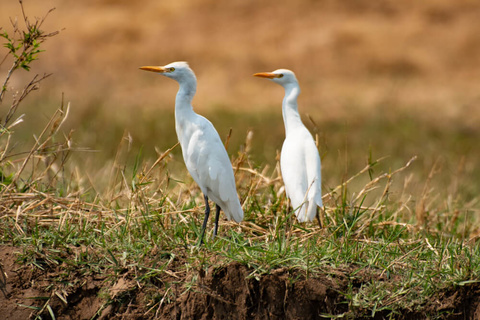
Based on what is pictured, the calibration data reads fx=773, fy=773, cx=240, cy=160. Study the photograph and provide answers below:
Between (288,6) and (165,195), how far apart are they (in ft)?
50.6

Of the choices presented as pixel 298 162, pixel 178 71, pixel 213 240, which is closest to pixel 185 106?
pixel 178 71

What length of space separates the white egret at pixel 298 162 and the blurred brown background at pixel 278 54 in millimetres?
7730

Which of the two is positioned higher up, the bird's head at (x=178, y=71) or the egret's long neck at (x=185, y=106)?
the bird's head at (x=178, y=71)

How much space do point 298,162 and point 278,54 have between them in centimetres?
1343

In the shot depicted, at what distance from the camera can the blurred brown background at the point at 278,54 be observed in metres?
13.6

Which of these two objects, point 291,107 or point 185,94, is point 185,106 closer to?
point 185,94

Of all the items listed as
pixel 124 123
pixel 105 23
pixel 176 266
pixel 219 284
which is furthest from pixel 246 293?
pixel 105 23

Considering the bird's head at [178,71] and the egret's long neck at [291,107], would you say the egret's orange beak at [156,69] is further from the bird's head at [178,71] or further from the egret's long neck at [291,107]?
the egret's long neck at [291,107]

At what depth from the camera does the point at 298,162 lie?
162 inches

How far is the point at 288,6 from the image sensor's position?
18.9 m

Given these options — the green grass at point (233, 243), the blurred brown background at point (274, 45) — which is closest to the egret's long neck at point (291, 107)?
the green grass at point (233, 243)

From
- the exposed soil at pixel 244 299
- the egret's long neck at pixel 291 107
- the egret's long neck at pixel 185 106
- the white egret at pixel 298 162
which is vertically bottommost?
the exposed soil at pixel 244 299

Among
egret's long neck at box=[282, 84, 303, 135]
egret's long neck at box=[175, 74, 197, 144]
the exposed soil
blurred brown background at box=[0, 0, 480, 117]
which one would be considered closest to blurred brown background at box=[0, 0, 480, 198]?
blurred brown background at box=[0, 0, 480, 117]

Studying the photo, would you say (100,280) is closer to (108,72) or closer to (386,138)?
(386,138)
